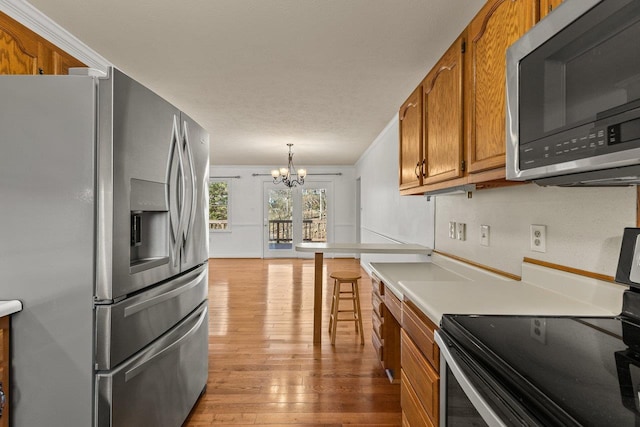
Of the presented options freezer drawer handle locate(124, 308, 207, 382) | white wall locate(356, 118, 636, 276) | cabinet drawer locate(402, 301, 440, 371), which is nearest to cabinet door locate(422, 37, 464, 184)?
white wall locate(356, 118, 636, 276)

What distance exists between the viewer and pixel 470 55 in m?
1.61

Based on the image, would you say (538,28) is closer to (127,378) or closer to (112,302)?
(112,302)

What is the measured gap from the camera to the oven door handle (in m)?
0.71

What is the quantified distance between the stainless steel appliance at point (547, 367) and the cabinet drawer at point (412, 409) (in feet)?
0.80

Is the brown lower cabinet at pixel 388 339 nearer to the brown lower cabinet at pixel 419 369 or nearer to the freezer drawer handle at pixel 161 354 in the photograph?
Result: the brown lower cabinet at pixel 419 369

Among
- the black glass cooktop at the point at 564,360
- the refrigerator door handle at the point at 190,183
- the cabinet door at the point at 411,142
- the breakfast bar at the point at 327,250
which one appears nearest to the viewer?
the black glass cooktop at the point at 564,360

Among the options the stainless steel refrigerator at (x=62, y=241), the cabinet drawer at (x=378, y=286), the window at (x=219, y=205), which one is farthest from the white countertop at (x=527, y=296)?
the window at (x=219, y=205)

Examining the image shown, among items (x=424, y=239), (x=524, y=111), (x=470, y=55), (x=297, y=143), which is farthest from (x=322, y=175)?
(x=524, y=111)

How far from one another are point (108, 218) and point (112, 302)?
32cm

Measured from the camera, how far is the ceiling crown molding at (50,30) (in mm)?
1802

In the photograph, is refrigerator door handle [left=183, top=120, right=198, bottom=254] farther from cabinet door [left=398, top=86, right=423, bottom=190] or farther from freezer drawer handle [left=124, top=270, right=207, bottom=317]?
cabinet door [left=398, top=86, right=423, bottom=190]

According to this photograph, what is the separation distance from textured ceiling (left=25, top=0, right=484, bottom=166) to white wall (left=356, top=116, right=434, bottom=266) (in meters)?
0.92

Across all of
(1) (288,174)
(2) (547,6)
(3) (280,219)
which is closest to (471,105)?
(2) (547,6)

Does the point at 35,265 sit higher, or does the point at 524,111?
the point at 524,111
